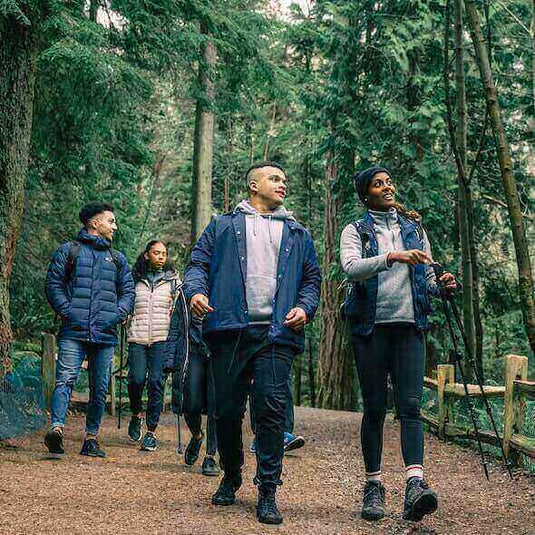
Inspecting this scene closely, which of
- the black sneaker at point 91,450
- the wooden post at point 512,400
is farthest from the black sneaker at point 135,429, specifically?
the wooden post at point 512,400

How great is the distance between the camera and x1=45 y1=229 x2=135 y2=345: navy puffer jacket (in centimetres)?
726

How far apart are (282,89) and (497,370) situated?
7.32 meters

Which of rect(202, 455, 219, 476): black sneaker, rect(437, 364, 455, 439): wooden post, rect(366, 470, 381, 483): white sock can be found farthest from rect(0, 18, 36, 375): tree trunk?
rect(437, 364, 455, 439): wooden post

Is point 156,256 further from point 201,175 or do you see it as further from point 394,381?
point 201,175

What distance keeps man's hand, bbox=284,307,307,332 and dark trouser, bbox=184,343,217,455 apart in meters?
2.08

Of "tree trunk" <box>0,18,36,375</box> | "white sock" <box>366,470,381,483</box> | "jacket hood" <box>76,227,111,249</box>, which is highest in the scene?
"tree trunk" <box>0,18,36,375</box>

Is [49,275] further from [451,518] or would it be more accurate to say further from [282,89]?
[282,89]

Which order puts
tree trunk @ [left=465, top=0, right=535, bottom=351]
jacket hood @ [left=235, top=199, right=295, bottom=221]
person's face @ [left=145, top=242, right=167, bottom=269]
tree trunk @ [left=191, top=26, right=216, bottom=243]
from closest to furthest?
jacket hood @ [left=235, top=199, right=295, bottom=221] < tree trunk @ [left=465, top=0, right=535, bottom=351] < person's face @ [left=145, top=242, right=167, bottom=269] < tree trunk @ [left=191, top=26, right=216, bottom=243]

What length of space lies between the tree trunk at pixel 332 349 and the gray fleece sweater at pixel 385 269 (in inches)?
478

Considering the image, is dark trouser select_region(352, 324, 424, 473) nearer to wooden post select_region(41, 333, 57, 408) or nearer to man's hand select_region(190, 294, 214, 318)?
man's hand select_region(190, 294, 214, 318)

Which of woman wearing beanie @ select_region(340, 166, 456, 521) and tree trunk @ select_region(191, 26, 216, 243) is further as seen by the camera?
tree trunk @ select_region(191, 26, 216, 243)

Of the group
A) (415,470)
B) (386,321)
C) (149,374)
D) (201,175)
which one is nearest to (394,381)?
(386,321)

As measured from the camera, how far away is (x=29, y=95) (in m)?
8.51

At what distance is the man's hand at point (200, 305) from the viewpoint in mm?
4680
